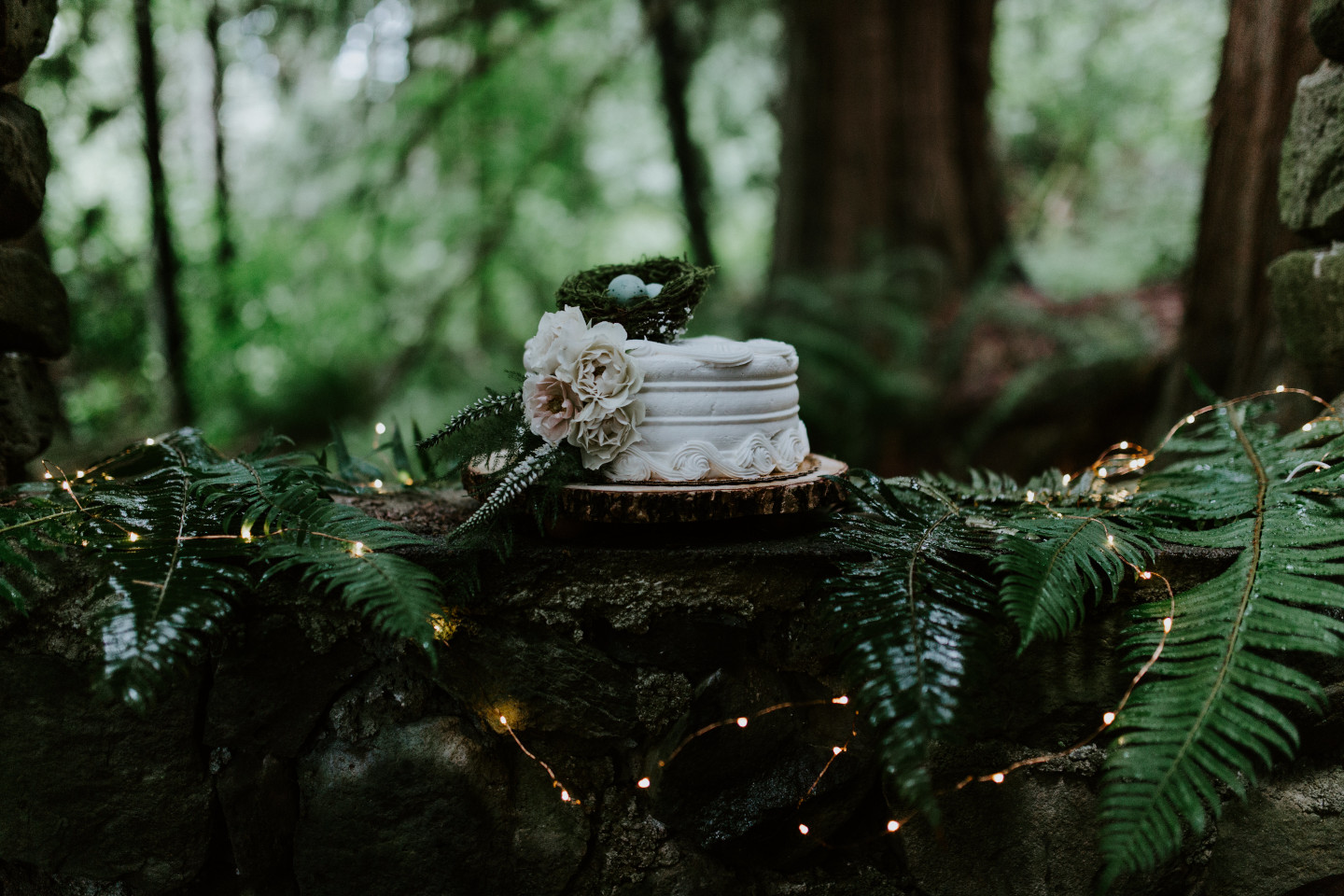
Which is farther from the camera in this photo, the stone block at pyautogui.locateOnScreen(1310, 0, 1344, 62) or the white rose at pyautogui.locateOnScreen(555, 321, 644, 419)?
the stone block at pyautogui.locateOnScreen(1310, 0, 1344, 62)

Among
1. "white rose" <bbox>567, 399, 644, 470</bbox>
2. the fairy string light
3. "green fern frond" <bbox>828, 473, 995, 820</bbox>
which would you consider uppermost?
"white rose" <bbox>567, 399, 644, 470</bbox>

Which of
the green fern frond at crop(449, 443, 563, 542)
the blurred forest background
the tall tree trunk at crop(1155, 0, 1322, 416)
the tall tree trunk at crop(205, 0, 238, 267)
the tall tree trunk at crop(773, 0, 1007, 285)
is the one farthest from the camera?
the tall tree trunk at crop(773, 0, 1007, 285)

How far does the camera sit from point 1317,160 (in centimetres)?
186

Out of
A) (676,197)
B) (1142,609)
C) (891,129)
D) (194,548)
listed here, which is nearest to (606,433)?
(194,548)

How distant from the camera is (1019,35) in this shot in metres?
7.52

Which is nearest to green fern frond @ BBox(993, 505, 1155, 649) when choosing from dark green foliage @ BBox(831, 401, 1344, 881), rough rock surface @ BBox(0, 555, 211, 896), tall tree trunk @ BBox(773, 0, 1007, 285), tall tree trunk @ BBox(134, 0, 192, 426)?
dark green foliage @ BBox(831, 401, 1344, 881)

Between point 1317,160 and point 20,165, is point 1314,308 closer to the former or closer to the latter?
point 1317,160

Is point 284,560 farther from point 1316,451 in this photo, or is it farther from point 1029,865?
point 1316,451

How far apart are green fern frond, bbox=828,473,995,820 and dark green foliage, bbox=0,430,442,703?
68 cm

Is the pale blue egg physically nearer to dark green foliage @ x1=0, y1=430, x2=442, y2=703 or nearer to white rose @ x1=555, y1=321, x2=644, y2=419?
white rose @ x1=555, y1=321, x2=644, y2=419

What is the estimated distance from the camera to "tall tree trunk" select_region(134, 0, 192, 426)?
3656 millimetres

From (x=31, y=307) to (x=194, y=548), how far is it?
0.93 metres

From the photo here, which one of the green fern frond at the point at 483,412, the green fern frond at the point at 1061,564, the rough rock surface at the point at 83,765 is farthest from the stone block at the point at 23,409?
the green fern frond at the point at 1061,564

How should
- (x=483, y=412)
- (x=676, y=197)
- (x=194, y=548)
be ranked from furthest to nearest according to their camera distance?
(x=676, y=197)
(x=483, y=412)
(x=194, y=548)
